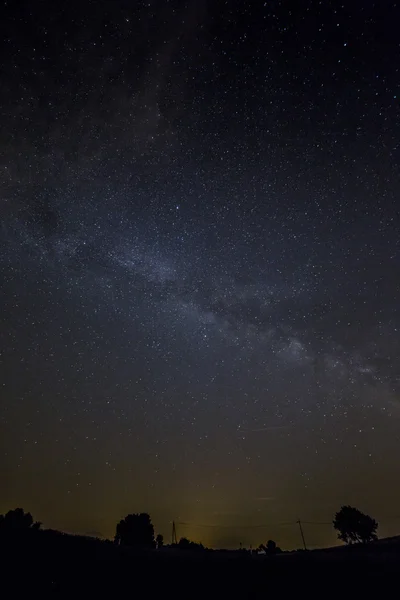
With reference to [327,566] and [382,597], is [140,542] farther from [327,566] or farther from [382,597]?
[382,597]

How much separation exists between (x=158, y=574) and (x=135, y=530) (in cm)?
5533

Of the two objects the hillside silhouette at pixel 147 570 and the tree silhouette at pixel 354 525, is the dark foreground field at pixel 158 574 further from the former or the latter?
the tree silhouette at pixel 354 525

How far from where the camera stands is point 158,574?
15609 millimetres

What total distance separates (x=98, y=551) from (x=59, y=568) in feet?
12.9

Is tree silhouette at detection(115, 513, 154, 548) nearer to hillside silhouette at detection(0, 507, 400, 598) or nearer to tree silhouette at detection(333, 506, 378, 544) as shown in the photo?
tree silhouette at detection(333, 506, 378, 544)

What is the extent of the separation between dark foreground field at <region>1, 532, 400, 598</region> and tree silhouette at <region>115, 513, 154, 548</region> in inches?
1969

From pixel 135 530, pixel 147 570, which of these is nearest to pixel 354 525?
pixel 135 530

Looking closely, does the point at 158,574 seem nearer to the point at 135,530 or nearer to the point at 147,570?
the point at 147,570

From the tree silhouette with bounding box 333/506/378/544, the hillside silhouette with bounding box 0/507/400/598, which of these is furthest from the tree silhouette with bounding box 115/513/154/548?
the hillside silhouette with bounding box 0/507/400/598

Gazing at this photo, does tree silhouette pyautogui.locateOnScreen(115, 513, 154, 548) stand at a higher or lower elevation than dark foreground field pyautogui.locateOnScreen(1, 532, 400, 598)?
higher

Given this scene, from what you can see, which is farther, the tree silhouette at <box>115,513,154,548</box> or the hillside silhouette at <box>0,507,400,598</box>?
the tree silhouette at <box>115,513,154,548</box>

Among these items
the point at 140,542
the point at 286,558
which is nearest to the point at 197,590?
the point at 286,558

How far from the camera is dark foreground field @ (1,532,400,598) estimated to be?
1281cm

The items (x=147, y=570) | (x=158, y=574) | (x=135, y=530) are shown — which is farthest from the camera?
(x=135, y=530)
